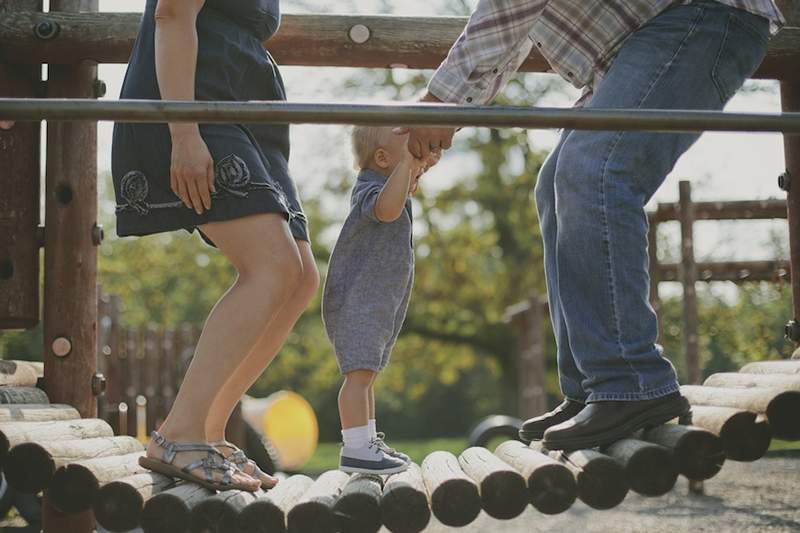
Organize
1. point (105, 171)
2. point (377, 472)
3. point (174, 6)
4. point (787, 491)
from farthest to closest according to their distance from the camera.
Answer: point (105, 171) → point (787, 491) → point (377, 472) → point (174, 6)

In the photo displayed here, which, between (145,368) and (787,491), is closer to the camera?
(787,491)

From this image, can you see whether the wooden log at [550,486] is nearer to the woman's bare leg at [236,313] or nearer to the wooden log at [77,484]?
the woman's bare leg at [236,313]

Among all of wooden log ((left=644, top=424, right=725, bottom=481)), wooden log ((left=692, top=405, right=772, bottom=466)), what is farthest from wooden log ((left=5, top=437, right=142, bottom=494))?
wooden log ((left=692, top=405, right=772, bottom=466))

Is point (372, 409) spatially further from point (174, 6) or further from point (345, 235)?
point (174, 6)

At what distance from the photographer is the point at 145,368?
33.4 feet

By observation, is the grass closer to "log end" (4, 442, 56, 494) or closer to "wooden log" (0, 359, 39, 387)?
"wooden log" (0, 359, 39, 387)

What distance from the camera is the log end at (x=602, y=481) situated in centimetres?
219

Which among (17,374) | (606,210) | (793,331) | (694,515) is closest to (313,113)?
(606,210)

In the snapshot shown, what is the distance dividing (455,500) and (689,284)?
4651 millimetres

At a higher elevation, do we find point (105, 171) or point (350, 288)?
point (105, 171)

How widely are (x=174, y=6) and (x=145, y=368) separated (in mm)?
8120

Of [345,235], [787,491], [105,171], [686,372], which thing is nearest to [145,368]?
[686,372]

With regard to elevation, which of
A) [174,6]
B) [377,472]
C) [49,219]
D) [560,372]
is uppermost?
[174,6]

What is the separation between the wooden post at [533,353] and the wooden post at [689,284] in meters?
4.00
